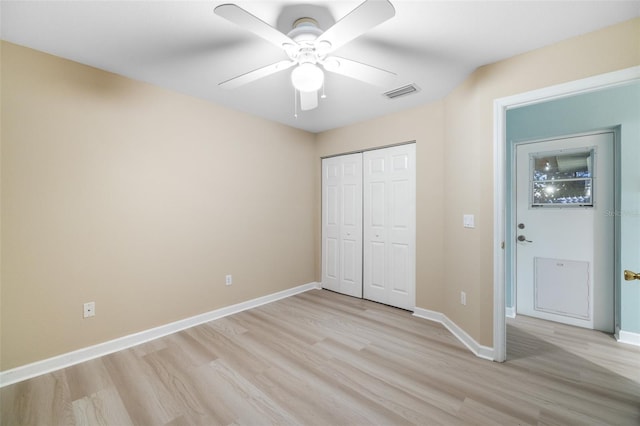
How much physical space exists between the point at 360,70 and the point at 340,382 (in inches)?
85.6

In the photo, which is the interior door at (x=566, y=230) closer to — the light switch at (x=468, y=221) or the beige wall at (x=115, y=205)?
the light switch at (x=468, y=221)

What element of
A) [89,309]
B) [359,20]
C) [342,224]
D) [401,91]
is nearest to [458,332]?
[342,224]

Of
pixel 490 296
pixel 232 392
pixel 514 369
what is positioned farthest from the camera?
pixel 490 296

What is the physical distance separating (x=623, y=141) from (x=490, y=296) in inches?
78.6

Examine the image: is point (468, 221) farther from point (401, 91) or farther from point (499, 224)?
point (401, 91)

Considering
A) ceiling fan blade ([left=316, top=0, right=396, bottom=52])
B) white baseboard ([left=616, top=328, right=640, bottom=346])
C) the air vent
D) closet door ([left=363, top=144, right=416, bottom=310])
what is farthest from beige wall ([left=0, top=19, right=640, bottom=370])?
ceiling fan blade ([left=316, top=0, right=396, bottom=52])

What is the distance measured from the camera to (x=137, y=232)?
2.53 metres

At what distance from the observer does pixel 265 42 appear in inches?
76.5

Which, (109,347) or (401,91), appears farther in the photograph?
(401,91)

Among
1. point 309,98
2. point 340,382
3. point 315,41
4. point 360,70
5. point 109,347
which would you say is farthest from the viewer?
point 109,347

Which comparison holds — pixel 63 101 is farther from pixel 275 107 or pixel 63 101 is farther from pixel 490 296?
pixel 490 296

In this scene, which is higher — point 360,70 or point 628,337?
point 360,70

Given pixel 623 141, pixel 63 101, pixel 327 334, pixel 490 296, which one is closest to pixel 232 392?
pixel 327 334

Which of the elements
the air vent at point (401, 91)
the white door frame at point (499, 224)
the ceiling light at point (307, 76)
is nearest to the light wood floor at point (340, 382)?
the white door frame at point (499, 224)
